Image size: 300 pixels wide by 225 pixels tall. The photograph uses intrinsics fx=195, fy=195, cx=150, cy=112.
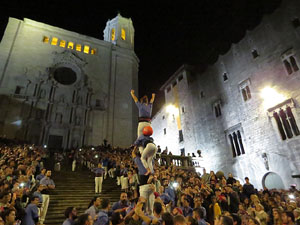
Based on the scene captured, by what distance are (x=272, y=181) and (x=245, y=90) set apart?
803 cm

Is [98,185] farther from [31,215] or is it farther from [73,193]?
[31,215]

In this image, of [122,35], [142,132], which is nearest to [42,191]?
[142,132]

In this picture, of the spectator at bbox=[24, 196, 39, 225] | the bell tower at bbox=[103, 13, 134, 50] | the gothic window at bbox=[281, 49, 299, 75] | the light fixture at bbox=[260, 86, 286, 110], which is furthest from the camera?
the bell tower at bbox=[103, 13, 134, 50]

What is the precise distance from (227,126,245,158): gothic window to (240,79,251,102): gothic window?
9.37 ft

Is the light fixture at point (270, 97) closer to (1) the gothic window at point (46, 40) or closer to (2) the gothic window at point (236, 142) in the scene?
(2) the gothic window at point (236, 142)

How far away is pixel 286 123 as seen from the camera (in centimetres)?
1430

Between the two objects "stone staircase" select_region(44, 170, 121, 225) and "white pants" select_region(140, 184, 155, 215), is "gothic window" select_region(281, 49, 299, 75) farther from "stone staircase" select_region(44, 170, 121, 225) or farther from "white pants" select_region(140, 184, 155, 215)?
"white pants" select_region(140, 184, 155, 215)

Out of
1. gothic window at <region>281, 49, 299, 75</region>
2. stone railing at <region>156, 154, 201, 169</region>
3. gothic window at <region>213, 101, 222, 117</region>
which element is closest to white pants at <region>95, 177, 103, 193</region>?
stone railing at <region>156, 154, 201, 169</region>

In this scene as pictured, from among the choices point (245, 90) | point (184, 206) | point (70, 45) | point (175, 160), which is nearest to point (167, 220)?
point (184, 206)

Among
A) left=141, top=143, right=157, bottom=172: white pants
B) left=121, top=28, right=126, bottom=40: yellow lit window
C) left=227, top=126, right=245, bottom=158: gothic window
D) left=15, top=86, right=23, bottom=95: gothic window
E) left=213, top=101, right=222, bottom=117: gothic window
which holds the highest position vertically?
left=121, top=28, right=126, bottom=40: yellow lit window

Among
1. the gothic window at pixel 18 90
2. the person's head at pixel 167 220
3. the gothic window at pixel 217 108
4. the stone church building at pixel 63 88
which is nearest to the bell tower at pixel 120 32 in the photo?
the stone church building at pixel 63 88

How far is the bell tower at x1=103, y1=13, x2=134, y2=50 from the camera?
35344mm

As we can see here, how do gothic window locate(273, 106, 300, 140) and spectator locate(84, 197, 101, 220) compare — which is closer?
spectator locate(84, 197, 101, 220)

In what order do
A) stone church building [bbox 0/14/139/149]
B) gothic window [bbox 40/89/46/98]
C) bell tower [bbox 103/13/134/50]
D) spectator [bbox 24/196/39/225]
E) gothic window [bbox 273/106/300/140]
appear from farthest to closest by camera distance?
bell tower [bbox 103/13/134/50]
gothic window [bbox 40/89/46/98]
stone church building [bbox 0/14/139/149]
gothic window [bbox 273/106/300/140]
spectator [bbox 24/196/39/225]
